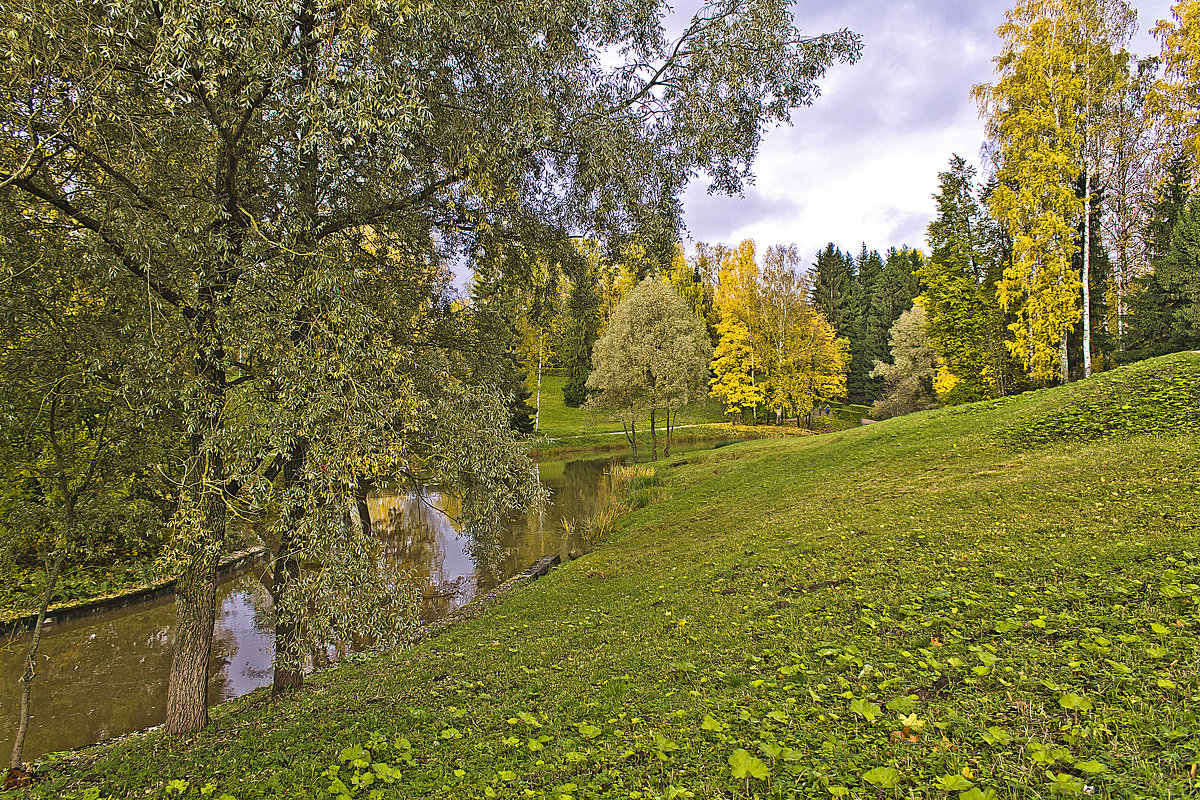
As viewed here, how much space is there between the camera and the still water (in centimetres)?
848

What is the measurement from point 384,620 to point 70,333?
4618 millimetres

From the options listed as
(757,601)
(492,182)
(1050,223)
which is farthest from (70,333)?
(1050,223)

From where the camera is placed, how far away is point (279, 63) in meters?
4.88

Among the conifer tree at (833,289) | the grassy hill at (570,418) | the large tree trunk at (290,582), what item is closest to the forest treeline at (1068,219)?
the large tree trunk at (290,582)

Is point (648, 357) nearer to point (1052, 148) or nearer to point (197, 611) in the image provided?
point (1052, 148)

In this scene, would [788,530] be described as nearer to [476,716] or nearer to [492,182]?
[476,716]

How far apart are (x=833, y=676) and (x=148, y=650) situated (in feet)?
43.8

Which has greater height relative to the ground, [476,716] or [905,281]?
[905,281]

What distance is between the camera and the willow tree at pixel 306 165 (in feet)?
15.8

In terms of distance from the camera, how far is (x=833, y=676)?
4828mm

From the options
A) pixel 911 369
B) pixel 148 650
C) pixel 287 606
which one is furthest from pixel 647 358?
pixel 911 369

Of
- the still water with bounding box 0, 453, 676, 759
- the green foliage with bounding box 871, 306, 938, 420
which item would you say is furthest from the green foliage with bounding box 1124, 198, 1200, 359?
the still water with bounding box 0, 453, 676, 759

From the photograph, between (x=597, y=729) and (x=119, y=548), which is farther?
(x=119, y=548)

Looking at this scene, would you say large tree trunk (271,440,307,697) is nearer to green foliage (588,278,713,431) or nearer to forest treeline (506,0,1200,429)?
forest treeline (506,0,1200,429)
